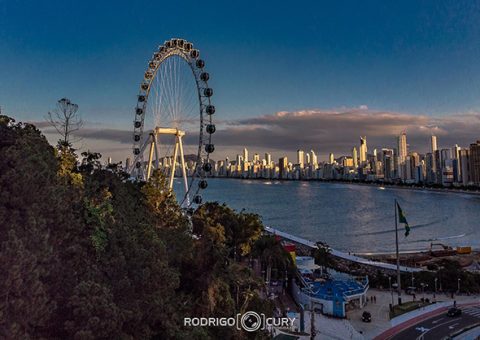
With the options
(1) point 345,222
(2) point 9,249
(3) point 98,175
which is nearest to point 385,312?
(3) point 98,175

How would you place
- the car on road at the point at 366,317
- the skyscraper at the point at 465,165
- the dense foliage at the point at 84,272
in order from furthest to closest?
the skyscraper at the point at 465,165, the car on road at the point at 366,317, the dense foliage at the point at 84,272

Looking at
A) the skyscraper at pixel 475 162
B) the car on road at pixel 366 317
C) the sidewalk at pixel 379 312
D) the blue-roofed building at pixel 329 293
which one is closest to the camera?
the sidewalk at pixel 379 312

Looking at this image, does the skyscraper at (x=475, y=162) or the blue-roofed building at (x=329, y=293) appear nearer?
the blue-roofed building at (x=329, y=293)

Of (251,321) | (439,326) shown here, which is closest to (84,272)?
(251,321)

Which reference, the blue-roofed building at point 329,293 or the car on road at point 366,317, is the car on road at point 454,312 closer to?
the car on road at point 366,317

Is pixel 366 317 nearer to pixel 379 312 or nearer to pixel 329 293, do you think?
pixel 379 312

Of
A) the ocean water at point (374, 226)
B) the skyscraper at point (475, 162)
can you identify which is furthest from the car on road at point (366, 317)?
the skyscraper at point (475, 162)

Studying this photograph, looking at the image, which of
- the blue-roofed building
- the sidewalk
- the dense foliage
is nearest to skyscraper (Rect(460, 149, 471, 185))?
the sidewalk
